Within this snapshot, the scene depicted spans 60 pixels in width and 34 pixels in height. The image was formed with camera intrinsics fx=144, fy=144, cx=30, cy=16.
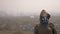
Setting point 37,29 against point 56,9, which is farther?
point 56,9

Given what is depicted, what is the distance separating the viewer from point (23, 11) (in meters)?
1.56

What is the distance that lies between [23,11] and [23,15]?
47 mm

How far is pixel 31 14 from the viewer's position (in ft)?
5.06

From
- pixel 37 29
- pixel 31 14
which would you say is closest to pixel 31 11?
pixel 31 14

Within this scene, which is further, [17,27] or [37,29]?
[17,27]

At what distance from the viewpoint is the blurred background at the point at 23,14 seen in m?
1.53

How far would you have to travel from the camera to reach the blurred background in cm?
153

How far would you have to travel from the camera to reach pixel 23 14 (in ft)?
5.08

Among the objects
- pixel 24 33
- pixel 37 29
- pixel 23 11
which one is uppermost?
pixel 23 11

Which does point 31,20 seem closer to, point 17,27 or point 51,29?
point 17,27

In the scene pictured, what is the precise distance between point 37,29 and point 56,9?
593mm

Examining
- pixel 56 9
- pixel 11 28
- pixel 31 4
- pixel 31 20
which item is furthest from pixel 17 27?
pixel 56 9

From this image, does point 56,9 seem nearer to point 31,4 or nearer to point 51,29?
point 31,4

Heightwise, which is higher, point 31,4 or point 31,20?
point 31,4
